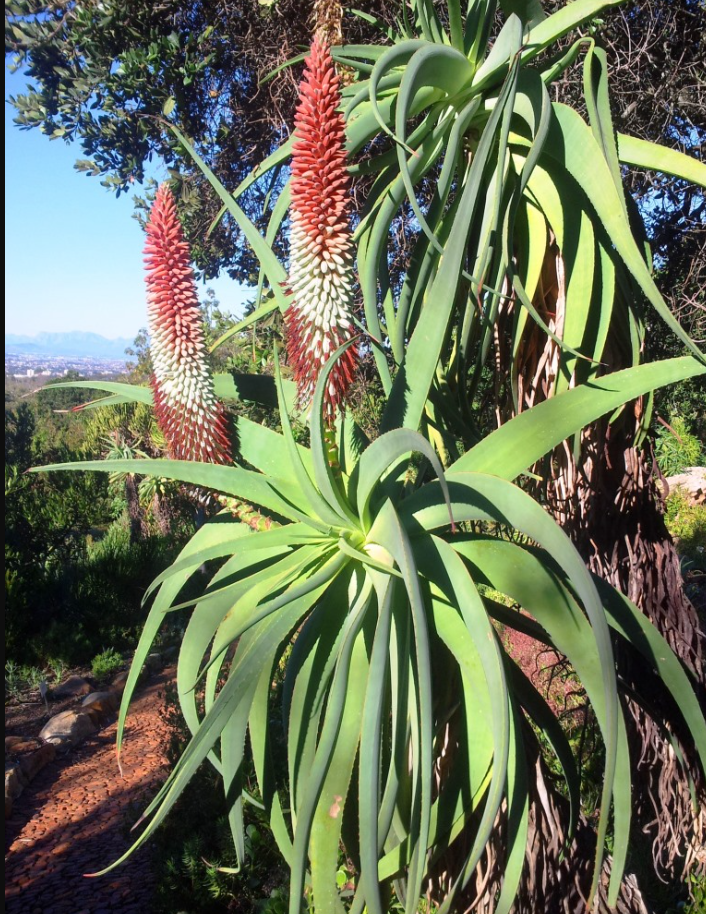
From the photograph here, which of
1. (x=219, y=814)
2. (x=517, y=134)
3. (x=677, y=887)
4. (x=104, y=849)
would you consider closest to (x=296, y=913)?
(x=517, y=134)

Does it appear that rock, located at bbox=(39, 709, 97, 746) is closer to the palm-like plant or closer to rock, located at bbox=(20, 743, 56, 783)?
rock, located at bbox=(20, 743, 56, 783)

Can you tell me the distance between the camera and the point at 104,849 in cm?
377

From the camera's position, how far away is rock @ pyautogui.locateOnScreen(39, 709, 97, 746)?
210 inches

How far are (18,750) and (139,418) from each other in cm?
690

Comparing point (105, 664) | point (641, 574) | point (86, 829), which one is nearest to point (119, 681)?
point (105, 664)

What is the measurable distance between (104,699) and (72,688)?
1.62 ft

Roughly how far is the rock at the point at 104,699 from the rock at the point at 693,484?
7848 millimetres

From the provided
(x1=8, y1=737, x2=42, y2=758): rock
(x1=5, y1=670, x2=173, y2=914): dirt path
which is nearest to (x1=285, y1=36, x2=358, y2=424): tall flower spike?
(x1=5, y1=670, x2=173, y2=914): dirt path

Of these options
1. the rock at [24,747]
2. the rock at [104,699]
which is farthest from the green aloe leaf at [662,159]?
the rock at [104,699]

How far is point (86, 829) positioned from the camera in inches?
159

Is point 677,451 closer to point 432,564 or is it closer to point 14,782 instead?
point 14,782

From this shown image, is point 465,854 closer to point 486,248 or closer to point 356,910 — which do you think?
A: point 356,910

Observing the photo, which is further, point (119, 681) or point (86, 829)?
point (119, 681)

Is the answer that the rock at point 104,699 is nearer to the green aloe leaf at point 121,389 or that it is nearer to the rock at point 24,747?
the rock at point 24,747
